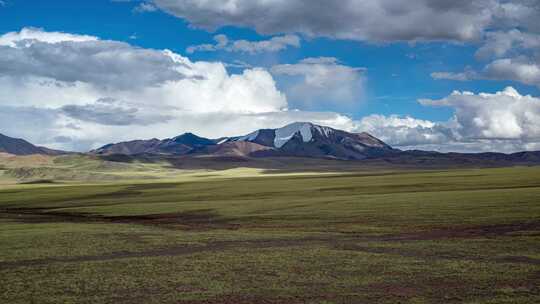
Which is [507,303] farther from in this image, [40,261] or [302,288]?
[40,261]

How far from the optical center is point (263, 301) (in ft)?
75.3

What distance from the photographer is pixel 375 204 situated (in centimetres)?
6869

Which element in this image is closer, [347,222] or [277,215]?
[347,222]

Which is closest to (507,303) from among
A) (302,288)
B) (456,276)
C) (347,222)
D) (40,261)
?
(456,276)

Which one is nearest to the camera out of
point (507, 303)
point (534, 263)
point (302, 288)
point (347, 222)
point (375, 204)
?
point (507, 303)

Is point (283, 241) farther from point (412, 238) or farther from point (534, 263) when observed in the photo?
point (534, 263)

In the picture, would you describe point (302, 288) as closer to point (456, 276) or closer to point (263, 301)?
point (263, 301)

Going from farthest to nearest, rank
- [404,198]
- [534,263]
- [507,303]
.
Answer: [404,198] → [534,263] → [507,303]

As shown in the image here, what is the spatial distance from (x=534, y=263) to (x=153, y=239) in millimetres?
27567

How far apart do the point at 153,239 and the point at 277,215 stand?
2125 centimetres

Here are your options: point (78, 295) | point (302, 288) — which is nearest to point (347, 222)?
point (302, 288)

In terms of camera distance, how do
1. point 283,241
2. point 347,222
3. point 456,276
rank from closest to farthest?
point 456,276 → point 283,241 → point 347,222

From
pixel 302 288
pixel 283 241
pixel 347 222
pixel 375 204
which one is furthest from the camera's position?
pixel 375 204

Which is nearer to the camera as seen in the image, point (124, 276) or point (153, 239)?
point (124, 276)
